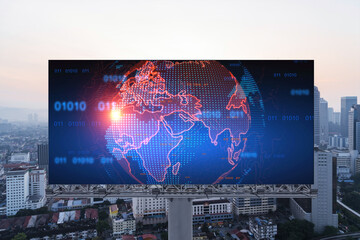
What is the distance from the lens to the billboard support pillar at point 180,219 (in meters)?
6.21

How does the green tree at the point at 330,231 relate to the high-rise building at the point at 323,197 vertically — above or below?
below

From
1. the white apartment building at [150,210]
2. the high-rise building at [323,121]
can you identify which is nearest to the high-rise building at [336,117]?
the high-rise building at [323,121]

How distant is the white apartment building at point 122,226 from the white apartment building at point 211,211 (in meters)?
4.88

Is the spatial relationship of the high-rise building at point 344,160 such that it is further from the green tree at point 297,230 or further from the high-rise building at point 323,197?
the green tree at point 297,230

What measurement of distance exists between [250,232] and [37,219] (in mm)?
16178

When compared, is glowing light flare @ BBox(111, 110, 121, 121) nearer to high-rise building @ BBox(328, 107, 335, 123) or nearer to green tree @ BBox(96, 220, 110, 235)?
green tree @ BBox(96, 220, 110, 235)

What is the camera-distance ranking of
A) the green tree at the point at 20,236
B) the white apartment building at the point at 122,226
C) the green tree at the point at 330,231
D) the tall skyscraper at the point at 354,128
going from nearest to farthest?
the green tree at the point at 20,236, the green tree at the point at 330,231, the white apartment building at the point at 122,226, the tall skyscraper at the point at 354,128

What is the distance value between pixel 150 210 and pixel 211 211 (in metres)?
4.97

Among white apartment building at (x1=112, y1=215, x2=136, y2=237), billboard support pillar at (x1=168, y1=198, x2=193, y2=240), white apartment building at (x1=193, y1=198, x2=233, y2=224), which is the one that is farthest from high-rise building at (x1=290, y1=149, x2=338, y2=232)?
white apartment building at (x1=112, y1=215, x2=136, y2=237)

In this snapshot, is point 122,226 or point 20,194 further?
point 20,194

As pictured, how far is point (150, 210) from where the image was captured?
61.2ft

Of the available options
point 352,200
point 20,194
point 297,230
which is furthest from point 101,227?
point 352,200

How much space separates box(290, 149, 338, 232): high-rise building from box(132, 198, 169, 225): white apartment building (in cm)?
1050

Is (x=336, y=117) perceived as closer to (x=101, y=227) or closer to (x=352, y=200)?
(x=352, y=200)
